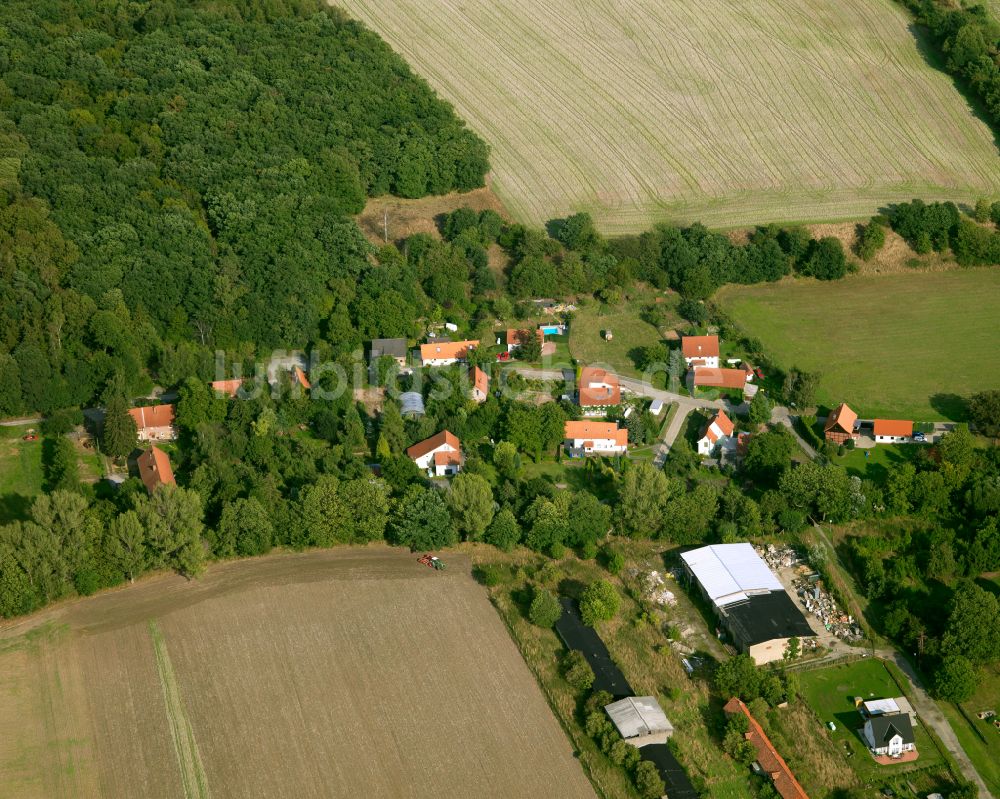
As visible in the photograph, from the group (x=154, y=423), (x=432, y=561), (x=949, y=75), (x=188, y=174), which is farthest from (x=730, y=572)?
(x=949, y=75)

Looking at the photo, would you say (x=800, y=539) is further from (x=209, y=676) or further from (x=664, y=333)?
(x=209, y=676)

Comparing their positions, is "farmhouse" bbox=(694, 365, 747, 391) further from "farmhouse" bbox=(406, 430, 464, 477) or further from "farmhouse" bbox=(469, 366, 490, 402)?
"farmhouse" bbox=(406, 430, 464, 477)

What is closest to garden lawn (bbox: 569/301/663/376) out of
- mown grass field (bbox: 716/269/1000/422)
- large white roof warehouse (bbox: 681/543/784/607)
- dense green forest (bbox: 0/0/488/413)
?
mown grass field (bbox: 716/269/1000/422)

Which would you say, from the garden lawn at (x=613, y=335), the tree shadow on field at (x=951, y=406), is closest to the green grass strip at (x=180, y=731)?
the garden lawn at (x=613, y=335)

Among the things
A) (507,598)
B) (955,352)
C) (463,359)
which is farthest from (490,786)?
(955,352)

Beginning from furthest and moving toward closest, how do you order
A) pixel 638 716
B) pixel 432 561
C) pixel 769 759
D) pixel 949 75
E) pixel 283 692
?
pixel 949 75, pixel 432 561, pixel 283 692, pixel 638 716, pixel 769 759

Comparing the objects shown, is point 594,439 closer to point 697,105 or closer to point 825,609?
point 825,609
